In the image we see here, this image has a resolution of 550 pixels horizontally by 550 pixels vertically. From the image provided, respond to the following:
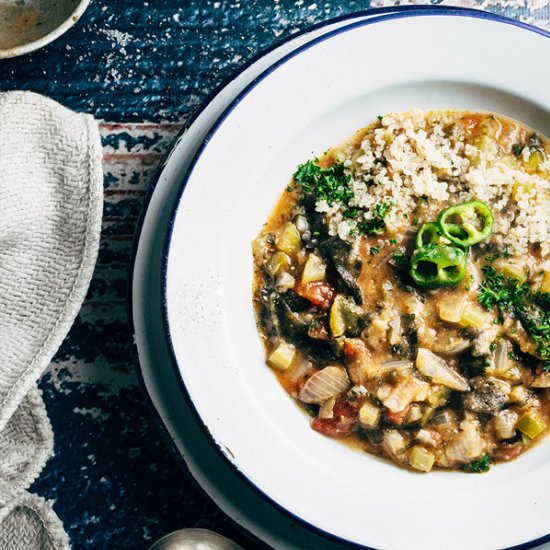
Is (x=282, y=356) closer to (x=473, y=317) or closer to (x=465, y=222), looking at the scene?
(x=473, y=317)

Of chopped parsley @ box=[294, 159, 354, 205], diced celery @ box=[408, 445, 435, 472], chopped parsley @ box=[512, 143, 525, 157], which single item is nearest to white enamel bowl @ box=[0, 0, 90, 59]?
chopped parsley @ box=[294, 159, 354, 205]

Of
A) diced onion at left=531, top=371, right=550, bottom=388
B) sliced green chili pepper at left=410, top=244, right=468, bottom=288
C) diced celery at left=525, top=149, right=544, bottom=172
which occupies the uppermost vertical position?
diced celery at left=525, top=149, right=544, bottom=172

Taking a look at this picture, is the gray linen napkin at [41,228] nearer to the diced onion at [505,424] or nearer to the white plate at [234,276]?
the white plate at [234,276]

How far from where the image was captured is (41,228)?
3.01 meters

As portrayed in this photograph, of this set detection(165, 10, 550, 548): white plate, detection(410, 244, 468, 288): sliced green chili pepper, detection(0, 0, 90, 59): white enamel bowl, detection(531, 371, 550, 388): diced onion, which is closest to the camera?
detection(165, 10, 550, 548): white plate

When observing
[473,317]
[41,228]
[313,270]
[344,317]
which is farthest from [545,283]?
[41,228]

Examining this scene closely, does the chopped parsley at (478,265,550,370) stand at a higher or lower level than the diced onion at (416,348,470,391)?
higher

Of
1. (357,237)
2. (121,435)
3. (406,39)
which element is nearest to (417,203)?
(357,237)

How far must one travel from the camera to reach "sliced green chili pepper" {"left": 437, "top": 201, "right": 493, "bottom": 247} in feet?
9.61

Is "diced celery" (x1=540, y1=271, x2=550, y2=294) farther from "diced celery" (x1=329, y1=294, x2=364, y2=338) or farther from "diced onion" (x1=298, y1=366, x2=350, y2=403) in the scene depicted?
"diced onion" (x1=298, y1=366, x2=350, y2=403)

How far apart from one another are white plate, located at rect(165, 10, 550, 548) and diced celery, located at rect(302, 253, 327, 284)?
28 centimetres

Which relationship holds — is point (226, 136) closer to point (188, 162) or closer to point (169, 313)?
point (188, 162)

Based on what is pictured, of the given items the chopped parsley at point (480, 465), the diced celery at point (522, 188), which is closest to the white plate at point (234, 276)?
the chopped parsley at point (480, 465)

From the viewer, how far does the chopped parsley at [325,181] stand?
2.98 meters
